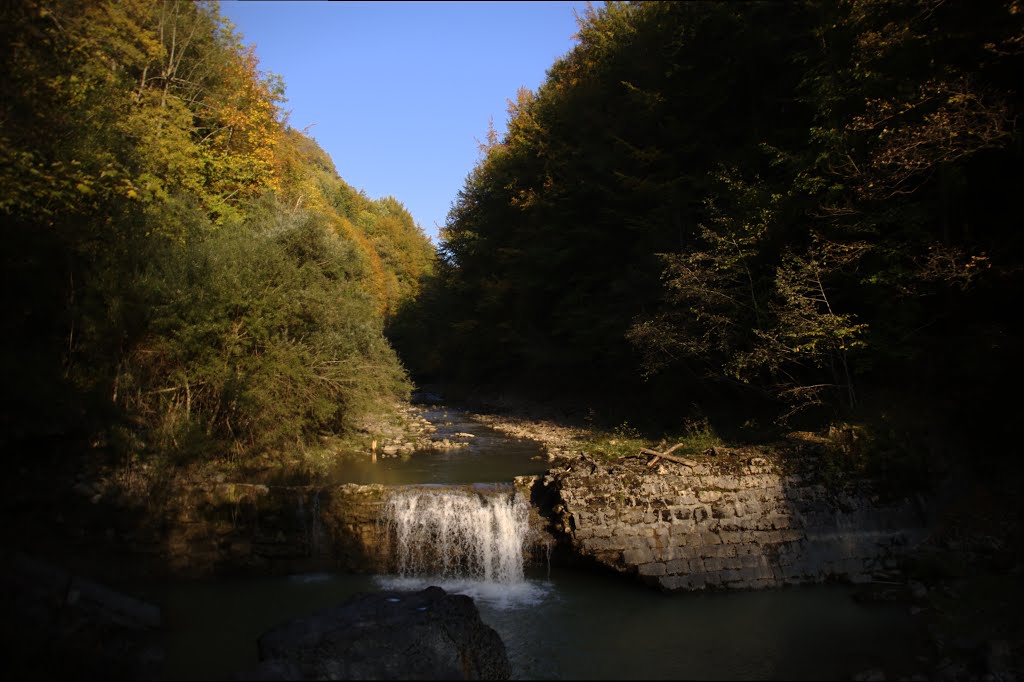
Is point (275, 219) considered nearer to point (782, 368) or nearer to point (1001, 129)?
point (782, 368)

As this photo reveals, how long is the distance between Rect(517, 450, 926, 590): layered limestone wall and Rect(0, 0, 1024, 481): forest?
181 centimetres

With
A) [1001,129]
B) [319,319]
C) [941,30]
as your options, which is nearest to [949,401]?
[1001,129]

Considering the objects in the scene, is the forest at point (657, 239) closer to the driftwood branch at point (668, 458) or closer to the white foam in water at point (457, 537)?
the driftwood branch at point (668, 458)

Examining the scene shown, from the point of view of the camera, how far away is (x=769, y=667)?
7.04 m

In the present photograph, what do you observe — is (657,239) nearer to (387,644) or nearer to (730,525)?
(730,525)

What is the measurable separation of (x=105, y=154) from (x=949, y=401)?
54.7 ft

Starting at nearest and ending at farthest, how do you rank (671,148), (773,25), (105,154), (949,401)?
(105,154) < (949,401) < (773,25) < (671,148)

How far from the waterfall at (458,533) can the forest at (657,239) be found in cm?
408

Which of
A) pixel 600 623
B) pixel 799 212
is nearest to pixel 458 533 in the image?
pixel 600 623

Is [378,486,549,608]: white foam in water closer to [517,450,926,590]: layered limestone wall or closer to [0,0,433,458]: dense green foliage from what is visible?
[517,450,926,590]: layered limestone wall

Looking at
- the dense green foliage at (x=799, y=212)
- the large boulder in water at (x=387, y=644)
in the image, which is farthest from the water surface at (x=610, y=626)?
the dense green foliage at (x=799, y=212)

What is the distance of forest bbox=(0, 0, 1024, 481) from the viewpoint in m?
9.78

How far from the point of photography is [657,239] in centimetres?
1780

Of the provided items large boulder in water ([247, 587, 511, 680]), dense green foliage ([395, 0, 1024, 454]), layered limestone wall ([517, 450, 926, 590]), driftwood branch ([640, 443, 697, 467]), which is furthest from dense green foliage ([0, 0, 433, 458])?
dense green foliage ([395, 0, 1024, 454])
